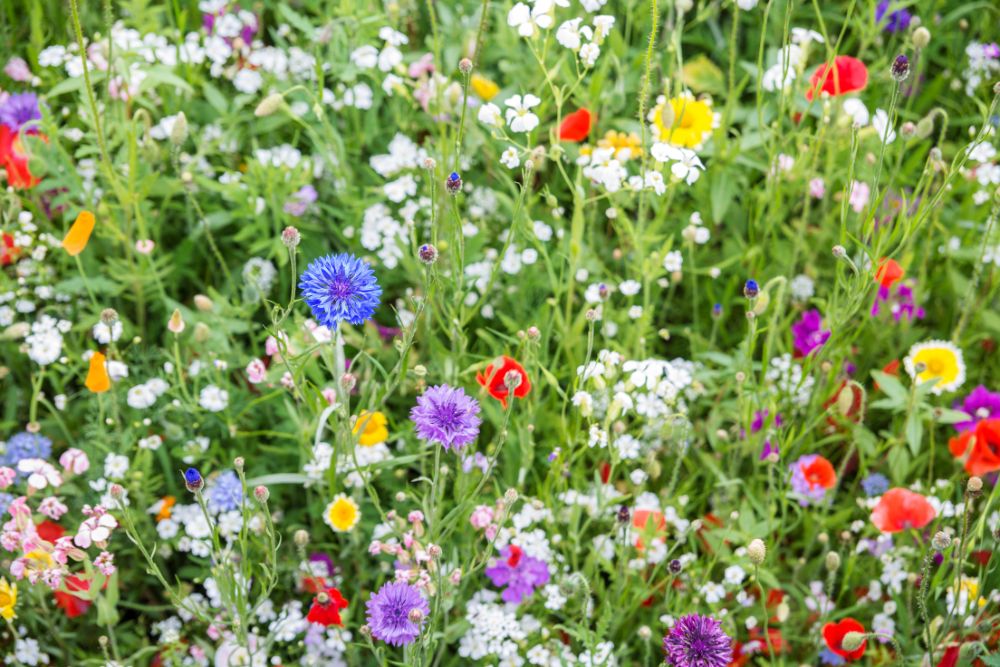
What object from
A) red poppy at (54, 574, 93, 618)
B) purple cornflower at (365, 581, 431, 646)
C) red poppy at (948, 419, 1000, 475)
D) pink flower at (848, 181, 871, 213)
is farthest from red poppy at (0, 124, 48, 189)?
red poppy at (948, 419, 1000, 475)

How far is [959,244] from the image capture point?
2014 mm

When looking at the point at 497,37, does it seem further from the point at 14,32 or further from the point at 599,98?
the point at 14,32

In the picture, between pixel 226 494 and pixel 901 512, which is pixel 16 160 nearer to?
pixel 226 494

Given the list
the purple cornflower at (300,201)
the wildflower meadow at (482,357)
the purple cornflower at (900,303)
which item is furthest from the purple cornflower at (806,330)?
the purple cornflower at (300,201)

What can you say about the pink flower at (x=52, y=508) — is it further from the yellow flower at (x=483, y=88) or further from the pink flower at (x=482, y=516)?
the yellow flower at (x=483, y=88)

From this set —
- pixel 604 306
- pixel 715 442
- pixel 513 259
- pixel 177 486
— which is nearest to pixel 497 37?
pixel 513 259

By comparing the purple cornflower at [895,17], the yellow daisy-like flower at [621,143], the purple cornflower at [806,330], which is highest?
the purple cornflower at [895,17]

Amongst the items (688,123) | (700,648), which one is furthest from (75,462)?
(688,123)

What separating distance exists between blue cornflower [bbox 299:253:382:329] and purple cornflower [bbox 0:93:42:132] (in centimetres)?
94

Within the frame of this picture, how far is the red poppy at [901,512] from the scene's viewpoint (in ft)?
5.16

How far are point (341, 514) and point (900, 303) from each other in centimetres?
106

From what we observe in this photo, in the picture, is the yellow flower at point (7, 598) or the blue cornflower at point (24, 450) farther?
the blue cornflower at point (24, 450)

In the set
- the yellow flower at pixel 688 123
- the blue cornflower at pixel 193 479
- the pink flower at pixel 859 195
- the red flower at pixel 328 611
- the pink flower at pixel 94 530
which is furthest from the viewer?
the pink flower at pixel 859 195

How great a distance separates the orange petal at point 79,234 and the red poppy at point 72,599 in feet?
1.59
